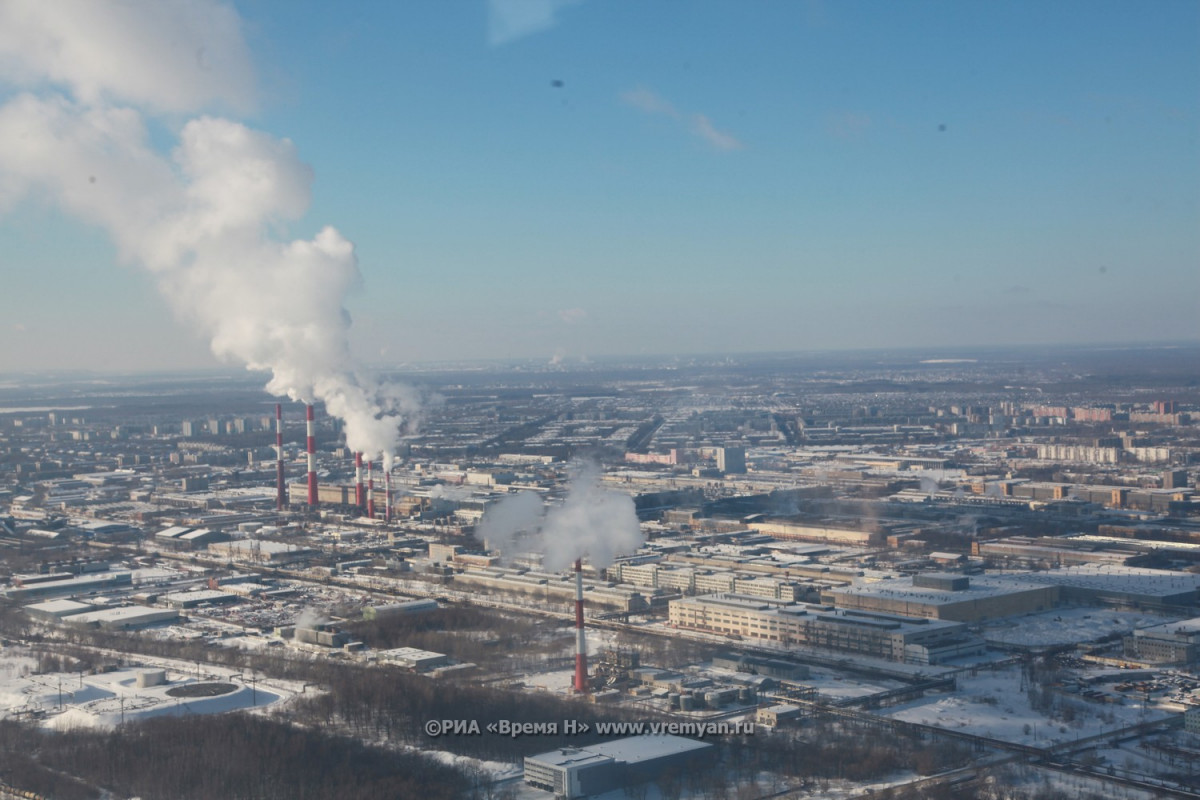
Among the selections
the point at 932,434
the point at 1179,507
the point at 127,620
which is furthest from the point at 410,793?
the point at 932,434

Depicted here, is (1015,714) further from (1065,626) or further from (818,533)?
(818,533)

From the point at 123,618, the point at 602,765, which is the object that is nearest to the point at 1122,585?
the point at 602,765

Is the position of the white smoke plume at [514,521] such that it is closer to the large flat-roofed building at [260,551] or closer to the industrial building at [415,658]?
the industrial building at [415,658]

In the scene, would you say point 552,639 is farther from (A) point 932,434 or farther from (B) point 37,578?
(A) point 932,434

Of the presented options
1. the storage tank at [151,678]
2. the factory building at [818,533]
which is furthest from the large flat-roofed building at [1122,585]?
the storage tank at [151,678]

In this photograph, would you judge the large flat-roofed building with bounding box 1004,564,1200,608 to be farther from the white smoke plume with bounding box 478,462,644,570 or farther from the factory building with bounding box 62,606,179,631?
the factory building with bounding box 62,606,179,631

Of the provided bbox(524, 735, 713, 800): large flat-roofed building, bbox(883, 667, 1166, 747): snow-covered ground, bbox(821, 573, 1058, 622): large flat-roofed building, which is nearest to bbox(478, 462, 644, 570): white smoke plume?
bbox(524, 735, 713, 800): large flat-roofed building

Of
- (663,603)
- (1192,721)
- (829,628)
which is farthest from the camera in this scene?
(663,603)

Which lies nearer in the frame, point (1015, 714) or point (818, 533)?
point (1015, 714)
